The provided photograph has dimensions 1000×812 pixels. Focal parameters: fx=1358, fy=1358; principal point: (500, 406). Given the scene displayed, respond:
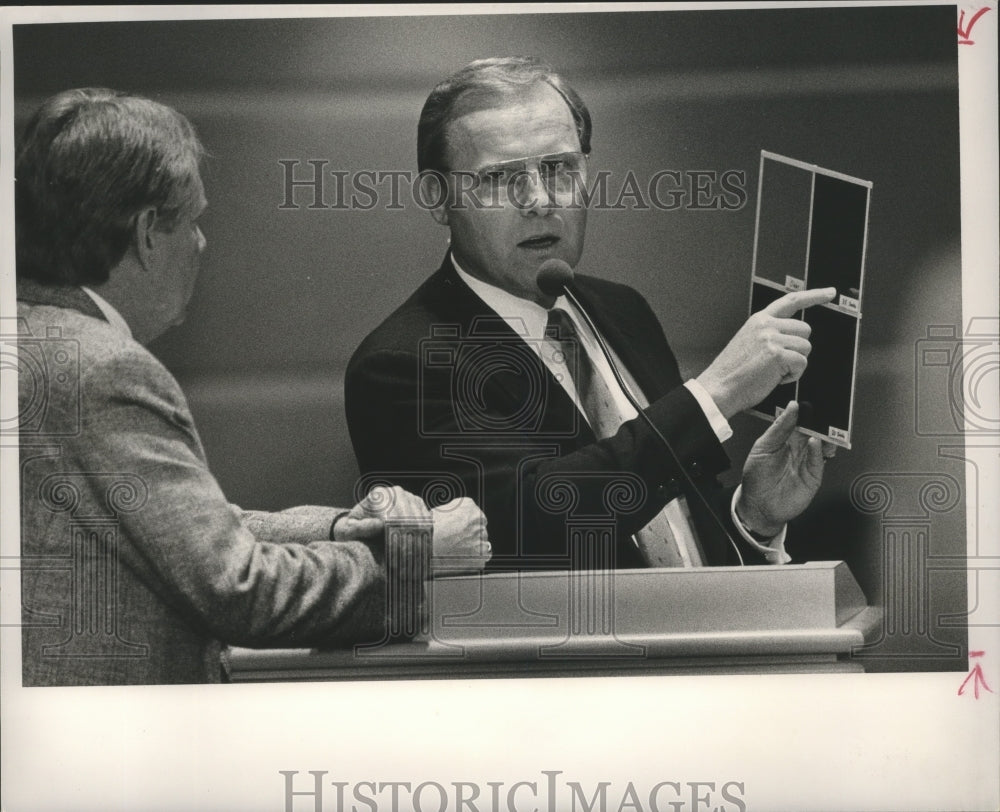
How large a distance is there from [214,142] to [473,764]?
173 centimetres

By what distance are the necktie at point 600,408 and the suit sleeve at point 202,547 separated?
0.66 m

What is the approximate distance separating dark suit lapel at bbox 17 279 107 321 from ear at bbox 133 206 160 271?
0.55 ft

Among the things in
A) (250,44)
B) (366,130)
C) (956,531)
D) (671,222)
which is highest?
(250,44)

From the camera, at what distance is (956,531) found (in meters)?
3.54

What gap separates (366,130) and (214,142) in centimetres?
39

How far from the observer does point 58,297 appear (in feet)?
11.3

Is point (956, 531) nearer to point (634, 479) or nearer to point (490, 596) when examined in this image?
point (634, 479)

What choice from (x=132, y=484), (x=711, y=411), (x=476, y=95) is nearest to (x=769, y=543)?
(x=711, y=411)

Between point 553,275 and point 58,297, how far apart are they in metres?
1.26

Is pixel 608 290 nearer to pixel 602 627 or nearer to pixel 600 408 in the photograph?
pixel 600 408

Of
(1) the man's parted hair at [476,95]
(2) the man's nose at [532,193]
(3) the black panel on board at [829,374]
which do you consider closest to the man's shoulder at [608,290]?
(2) the man's nose at [532,193]

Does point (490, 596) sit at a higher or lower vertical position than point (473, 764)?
higher

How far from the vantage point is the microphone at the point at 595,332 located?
346 centimetres

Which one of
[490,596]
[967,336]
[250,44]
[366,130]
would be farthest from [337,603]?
[967,336]
